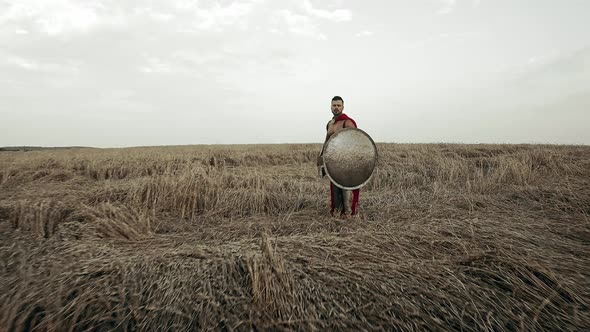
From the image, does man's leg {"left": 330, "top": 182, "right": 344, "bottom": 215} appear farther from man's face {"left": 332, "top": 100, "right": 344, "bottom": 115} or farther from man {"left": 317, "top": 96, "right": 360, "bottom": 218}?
man's face {"left": 332, "top": 100, "right": 344, "bottom": 115}

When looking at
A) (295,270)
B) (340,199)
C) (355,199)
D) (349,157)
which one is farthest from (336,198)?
(295,270)

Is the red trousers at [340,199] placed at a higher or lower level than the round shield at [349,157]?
lower

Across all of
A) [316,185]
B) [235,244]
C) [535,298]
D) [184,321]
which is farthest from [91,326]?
[316,185]

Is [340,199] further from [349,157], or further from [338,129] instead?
[338,129]

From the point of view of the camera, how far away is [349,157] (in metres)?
3.68

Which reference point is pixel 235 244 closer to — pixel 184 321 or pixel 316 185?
pixel 184 321

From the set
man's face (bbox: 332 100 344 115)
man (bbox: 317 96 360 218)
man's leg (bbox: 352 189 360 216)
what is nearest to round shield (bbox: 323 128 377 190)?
man (bbox: 317 96 360 218)

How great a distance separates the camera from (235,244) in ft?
8.96

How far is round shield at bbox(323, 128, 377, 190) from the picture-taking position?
144 inches

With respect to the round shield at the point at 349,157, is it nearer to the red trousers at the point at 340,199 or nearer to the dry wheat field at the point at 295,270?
the red trousers at the point at 340,199

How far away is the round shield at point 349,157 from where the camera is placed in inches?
144

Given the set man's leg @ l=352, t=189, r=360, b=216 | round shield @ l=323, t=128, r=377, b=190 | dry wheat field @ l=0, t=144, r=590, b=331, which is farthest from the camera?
man's leg @ l=352, t=189, r=360, b=216

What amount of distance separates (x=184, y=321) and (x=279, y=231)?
5.77 ft

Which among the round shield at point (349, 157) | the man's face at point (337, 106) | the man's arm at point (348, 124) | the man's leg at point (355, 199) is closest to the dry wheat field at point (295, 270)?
the man's leg at point (355, 199)
